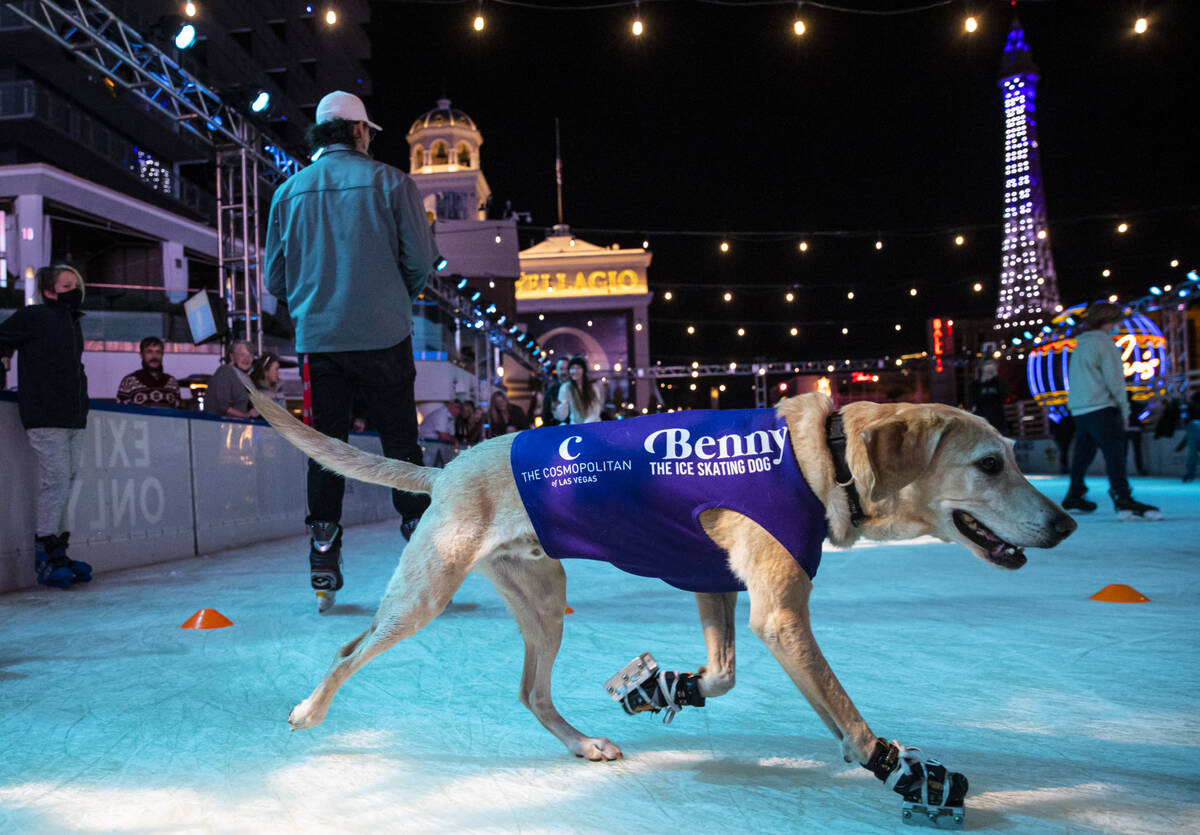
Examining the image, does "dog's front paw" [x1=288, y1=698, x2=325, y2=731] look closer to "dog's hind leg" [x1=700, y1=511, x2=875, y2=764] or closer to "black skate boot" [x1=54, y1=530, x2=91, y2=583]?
"dog's hind leg" [x1=700, y1=511, x2=875, y2=764]

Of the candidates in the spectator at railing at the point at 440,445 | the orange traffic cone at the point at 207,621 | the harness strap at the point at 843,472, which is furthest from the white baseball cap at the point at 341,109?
the spectator at railing at the point at 440,445

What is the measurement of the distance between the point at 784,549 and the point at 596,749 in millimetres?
577

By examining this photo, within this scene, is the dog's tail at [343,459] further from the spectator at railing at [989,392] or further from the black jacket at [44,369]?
the spectator at railing at [989,392]

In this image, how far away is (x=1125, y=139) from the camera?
2412 cm

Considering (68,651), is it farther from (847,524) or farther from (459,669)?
(847,524)

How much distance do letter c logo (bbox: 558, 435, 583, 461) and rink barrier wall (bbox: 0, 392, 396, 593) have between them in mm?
3690

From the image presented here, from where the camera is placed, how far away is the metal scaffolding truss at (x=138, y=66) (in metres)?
7.94

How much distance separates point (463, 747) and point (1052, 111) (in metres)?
29.0

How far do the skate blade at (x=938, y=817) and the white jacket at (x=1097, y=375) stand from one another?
5542 mm

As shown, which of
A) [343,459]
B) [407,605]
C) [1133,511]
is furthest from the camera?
[1133,511]

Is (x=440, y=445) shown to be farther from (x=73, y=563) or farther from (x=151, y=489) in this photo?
(x=73, y=563)

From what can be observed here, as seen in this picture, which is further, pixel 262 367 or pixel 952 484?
pixel 262 367

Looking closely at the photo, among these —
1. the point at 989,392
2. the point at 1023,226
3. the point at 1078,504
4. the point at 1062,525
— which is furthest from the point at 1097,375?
the point at 1023,226

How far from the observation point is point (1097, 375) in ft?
19.6
